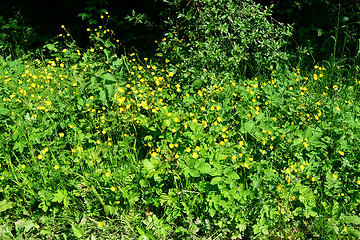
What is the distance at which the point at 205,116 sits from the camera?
2562 millimetres

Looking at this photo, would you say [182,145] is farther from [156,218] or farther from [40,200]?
[40,200]

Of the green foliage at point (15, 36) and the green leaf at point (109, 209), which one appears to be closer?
the green leaf at point (109, 209)

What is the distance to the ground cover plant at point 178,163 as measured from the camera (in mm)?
2037

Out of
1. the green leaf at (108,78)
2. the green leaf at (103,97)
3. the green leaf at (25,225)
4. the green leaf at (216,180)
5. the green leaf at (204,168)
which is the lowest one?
the green leaf at (25,225)

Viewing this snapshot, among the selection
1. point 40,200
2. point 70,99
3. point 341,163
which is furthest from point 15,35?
A: point 341,163

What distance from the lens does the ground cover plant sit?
2.04 metres

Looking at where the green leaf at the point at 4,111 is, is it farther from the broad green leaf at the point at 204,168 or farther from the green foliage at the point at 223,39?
the broad green leaf at the point at 204,168

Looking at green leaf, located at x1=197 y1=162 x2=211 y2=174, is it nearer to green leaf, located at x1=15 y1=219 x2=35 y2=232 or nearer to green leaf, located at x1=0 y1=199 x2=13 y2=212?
green leaf, located at x1=15 y1=219 x2=35 y2=232

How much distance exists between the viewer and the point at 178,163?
80.8 inches

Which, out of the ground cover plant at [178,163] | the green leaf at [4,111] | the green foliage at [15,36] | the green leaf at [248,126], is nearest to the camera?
the ground cover plant at [178,163]

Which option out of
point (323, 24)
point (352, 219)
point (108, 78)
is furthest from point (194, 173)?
point (323, 24)

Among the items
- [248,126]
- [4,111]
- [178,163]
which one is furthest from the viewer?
[4,111]

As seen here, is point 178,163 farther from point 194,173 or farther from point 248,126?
point 248,126

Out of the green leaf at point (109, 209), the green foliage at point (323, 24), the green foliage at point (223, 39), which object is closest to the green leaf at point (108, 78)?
the green foliage at point (223, 39)
